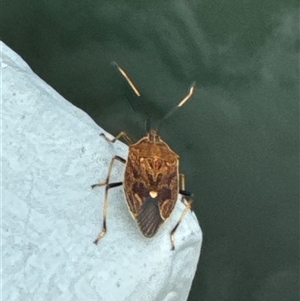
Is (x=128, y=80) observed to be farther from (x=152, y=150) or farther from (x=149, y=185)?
(x=149, y=185)

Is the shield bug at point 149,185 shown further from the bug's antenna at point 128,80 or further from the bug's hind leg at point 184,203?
the bug's antenna at point 128,80

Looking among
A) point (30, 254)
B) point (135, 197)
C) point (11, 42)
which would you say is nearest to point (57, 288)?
point (30, 254)

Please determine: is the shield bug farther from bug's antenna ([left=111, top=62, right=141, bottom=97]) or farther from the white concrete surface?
bug's antenna ([left=111, top=62, right=141, bottom=97])

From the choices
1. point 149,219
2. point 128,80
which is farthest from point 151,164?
point 128,80

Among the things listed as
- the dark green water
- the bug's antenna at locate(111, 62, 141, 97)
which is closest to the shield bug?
the bug's antenna at locate(111, 62, 141, 97)

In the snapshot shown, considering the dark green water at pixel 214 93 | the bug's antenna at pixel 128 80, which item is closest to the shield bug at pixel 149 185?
the bug's antenna at pixel 128 80

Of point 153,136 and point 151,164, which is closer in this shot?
point 151,164

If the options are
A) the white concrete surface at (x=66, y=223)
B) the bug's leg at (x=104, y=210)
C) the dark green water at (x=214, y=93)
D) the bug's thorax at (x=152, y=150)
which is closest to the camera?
the white concrete surface at (x=66, y=223)
